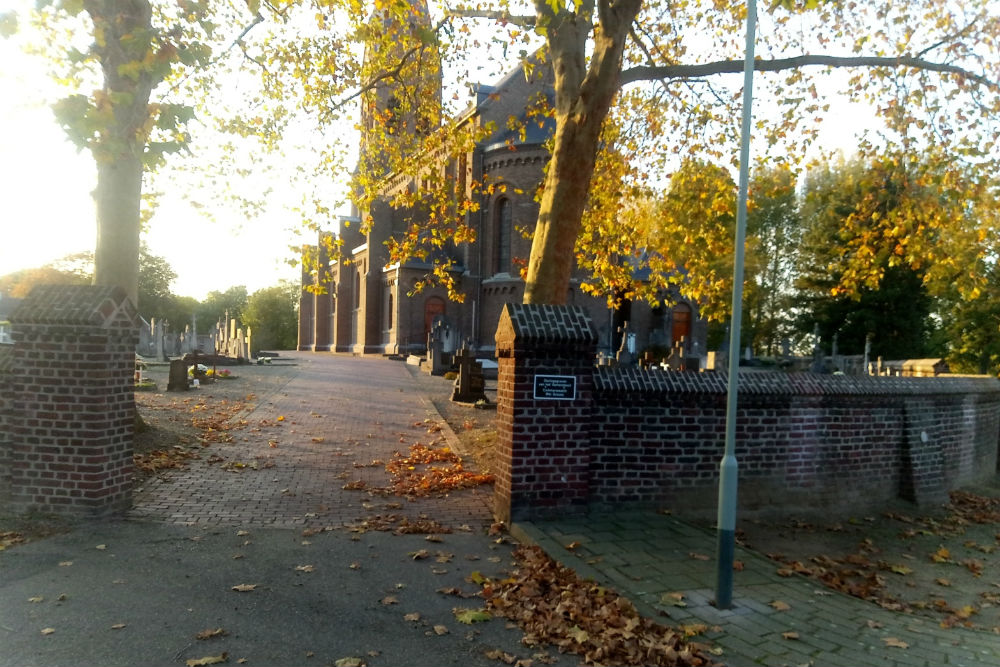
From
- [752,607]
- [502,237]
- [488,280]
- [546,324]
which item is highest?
[502,237]

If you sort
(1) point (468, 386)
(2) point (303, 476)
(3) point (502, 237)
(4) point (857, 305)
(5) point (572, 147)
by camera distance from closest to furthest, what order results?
1. (2) point (303, 476)
2. (5) point (572, 147)
3. (1) point (468, 386)
4. (3) point (502, 237)
5. (4) point (857, 305)

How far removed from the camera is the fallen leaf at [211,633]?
12.3 ft

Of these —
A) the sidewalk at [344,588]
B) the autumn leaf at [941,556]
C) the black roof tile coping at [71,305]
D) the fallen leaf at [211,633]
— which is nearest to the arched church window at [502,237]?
the sidewalk at [344,588]

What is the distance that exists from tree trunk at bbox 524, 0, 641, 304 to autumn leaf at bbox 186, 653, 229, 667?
5431 millimetres

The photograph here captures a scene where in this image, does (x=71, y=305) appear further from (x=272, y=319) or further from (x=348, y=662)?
(x=272, y=319)

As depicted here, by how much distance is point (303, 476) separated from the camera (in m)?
7.89

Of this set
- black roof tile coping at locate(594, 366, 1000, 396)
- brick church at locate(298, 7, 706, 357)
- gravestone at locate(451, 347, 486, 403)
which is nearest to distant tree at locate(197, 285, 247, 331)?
brick church at locate(298, 7, 706, 357)

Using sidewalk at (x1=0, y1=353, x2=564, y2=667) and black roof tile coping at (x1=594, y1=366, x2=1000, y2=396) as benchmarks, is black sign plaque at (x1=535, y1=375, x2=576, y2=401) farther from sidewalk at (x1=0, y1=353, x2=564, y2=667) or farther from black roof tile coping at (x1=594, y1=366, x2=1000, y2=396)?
sidewalk at (x1=0, y1=353, x2=564, y2=667)

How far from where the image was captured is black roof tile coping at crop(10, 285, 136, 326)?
18.7 ft

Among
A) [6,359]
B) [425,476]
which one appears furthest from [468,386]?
[6,359]

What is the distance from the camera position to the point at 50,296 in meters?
5.93

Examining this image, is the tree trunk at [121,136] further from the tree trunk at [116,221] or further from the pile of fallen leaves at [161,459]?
the pile of fallen leaves at [161,459]

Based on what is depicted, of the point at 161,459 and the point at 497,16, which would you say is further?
the point at 497,16

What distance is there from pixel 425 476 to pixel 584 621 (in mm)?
4193
